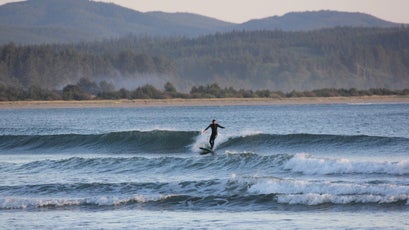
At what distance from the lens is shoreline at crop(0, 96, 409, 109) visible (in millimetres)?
101750

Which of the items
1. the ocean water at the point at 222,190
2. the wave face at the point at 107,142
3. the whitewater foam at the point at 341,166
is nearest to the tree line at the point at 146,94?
the wave face at the point at 107,142

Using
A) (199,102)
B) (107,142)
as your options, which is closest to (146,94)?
(199,102)

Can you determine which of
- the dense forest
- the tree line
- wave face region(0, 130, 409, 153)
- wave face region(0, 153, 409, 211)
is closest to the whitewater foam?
wave face region(0, 153, 409, 211)

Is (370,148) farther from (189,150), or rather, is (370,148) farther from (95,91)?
(95,91)

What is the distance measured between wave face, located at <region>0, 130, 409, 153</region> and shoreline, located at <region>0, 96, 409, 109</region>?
2349 inches

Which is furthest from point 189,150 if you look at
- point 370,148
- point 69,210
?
point 69,210

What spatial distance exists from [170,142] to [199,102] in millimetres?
66257

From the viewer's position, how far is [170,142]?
3875 centimetres

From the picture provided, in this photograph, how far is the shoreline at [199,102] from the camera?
102 metres

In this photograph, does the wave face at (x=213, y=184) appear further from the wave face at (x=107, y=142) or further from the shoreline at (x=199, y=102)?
the shoreline at (x=199, y=102)

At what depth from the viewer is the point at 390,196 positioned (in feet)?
60.8

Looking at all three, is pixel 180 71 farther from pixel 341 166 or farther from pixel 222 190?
pixel 222 190

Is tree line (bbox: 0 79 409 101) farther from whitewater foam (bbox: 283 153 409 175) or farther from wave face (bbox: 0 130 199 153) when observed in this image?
whitewater foam (bbox: 283 153 409 175)

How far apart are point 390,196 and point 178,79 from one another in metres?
160
